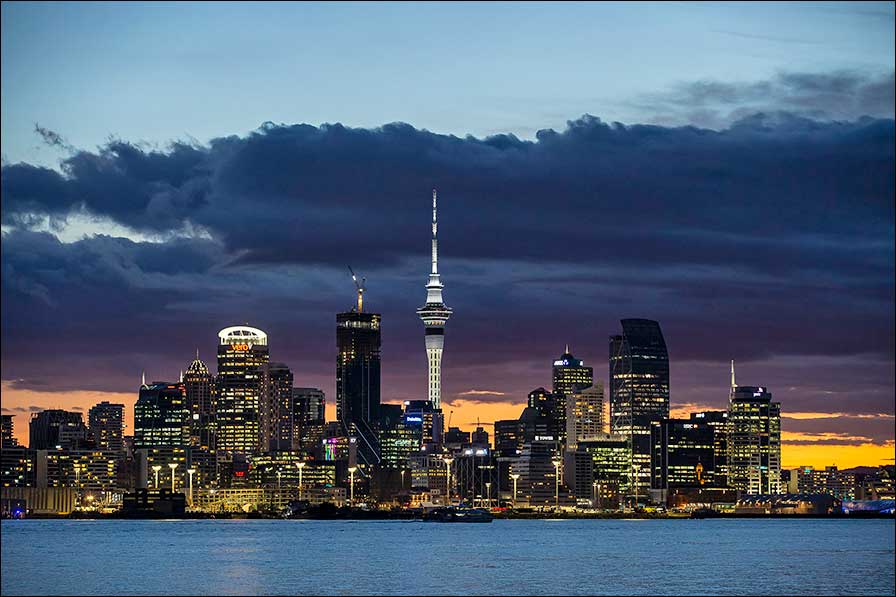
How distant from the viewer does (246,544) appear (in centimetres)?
19612

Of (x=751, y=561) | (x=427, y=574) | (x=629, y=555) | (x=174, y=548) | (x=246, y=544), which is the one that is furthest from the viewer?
(x=246, y=544)

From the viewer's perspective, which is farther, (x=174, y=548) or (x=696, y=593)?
(x=174, y=548)

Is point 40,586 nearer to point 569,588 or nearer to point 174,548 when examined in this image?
point 569,588

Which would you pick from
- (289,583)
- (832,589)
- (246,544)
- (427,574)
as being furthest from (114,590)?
(246,544)

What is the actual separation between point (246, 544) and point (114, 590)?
260 ft

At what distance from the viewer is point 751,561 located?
6265 inches

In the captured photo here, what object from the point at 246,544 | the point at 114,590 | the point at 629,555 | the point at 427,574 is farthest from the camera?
the point at 246,544

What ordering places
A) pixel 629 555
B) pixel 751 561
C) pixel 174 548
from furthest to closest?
pixel 174 548
pixel 629 555
pixel 751 561

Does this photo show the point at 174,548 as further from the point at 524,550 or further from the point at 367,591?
the point at 367,591

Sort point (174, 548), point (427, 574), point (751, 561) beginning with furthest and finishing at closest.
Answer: point (174, 548)
point (751, 561)
point (427, 574)

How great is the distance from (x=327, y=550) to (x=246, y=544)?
19603 millimetres

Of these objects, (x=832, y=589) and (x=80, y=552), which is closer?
(x=832, y=589)

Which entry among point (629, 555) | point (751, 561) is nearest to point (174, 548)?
point (629, 555)

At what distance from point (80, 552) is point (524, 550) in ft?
148
